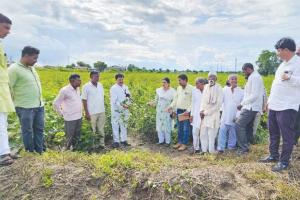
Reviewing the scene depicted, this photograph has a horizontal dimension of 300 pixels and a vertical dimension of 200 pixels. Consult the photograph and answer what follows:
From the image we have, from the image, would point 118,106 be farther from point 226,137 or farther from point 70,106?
point 226,137

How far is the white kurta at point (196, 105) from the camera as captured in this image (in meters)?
7.01

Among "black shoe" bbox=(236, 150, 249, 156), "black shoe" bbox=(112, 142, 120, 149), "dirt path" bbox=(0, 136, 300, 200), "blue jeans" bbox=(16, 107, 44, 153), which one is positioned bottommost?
"black shoe" bbox=(112, 142, 120, 149)

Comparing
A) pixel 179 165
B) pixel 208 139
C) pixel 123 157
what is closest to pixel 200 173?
pixel 179 165

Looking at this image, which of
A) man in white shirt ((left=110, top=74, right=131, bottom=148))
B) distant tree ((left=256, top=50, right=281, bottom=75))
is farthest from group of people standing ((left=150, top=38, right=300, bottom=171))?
distant tree ((left=256, top=50, right=281, bottom=75))

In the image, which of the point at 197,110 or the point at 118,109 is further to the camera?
the point at 118,109

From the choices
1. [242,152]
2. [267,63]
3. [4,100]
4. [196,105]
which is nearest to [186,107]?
[196,105]

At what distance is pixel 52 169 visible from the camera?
14.1 ft

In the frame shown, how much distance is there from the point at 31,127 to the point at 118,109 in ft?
9.87

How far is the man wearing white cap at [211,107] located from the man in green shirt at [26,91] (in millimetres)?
2983

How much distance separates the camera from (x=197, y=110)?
279 inches

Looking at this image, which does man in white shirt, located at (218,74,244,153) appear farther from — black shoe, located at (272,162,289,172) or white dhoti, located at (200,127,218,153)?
black shoe, located at (272,162,289,172)

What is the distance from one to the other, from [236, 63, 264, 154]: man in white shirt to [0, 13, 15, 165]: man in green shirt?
12.3ft

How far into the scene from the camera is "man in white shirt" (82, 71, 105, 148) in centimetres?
715

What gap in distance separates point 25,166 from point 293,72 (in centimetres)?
361
